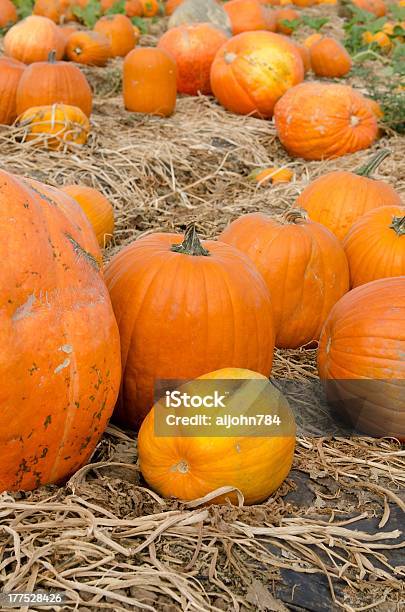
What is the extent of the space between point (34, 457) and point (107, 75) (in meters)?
7.03

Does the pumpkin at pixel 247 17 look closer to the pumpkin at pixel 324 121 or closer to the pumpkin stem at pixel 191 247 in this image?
the pumpkin at pixel 324 121

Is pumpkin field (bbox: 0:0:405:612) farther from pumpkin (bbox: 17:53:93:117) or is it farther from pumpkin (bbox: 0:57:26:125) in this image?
pumpkin (bbox: 0:57:26:125)

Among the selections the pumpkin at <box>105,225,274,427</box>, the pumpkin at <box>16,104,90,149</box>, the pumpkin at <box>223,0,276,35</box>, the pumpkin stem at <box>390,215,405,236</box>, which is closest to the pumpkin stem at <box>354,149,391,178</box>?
the pumpkin stem at <box>390,215,405,236</box>

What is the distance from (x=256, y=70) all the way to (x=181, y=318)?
5306mm

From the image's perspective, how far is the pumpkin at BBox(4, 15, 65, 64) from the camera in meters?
8.12

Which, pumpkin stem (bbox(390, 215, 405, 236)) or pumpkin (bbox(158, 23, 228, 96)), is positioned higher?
pumpkin stem (bbox(390, 215, 405, 236))

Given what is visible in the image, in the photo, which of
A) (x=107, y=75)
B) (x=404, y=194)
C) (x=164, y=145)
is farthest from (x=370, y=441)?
(x=107, y=75)

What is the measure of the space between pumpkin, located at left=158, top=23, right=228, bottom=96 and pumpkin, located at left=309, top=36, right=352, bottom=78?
1362 mm

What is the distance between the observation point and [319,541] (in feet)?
6.91

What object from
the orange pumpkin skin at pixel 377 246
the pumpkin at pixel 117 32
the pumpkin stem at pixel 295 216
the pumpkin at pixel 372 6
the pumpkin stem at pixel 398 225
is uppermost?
the pumpkin stem at pixel 295 216

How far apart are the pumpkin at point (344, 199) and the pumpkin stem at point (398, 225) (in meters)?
0.62

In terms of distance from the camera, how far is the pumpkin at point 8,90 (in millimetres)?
6434

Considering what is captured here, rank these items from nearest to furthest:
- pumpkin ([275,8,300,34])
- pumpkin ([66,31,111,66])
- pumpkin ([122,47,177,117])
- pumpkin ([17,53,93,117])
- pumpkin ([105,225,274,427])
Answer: pumpkin ([105,225,274,427]) → pumpkin ([17,53,93,117]) → pumpkin ([122,47,177,117]) → pumpkin ([66,31,111,66]) → pumpkin ([275,8,300,34])

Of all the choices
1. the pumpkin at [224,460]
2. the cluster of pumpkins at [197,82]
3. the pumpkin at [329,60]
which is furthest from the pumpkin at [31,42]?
the pumpkin at [224,460]
